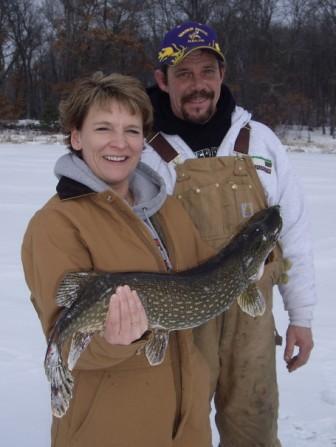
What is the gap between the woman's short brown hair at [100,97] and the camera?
212 cm

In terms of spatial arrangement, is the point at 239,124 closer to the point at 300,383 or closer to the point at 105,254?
the point at 105,254

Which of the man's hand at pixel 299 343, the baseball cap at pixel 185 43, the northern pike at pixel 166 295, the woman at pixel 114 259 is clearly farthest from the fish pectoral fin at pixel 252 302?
the baseball cap at pixel 185 43

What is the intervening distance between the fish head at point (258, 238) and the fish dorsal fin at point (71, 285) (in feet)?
2.54

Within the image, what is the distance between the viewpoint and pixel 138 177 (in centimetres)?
237

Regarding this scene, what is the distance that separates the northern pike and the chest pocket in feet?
0.38

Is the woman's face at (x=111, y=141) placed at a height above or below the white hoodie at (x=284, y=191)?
above

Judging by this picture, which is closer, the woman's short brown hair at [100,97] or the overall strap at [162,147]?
the woman's short brown hair at [100,97]

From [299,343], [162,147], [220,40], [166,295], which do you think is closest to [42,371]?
[299,343]

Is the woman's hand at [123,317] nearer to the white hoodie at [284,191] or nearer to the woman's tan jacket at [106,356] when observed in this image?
the woman's tan jacket at [106,356]

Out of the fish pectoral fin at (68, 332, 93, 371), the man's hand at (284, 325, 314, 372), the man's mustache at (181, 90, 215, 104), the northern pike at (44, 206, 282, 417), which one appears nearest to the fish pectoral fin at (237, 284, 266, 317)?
→ the northern pike at (44, 206, 282, 417)

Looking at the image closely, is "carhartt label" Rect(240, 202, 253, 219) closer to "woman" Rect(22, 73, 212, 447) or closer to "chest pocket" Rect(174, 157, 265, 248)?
"chest pocket" Rect(174, 157, 265, 248)

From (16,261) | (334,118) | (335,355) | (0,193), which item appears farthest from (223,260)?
(334,118)

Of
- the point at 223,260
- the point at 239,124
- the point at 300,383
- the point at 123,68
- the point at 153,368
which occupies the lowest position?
the point at 300,383

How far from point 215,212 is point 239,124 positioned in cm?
47
